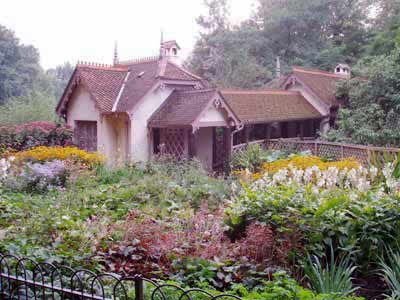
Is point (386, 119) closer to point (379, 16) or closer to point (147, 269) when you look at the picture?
point (147, 269)

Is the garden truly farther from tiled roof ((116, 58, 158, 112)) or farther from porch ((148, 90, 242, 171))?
tiled roof ((116, 58, 158, 112))

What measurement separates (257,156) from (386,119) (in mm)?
7002

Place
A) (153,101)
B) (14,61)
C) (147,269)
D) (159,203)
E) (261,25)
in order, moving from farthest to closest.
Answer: (261,25) → (14,61) → (153,101) → (159,203) → (147,269)

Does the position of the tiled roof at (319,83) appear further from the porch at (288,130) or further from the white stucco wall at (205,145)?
the white stucco wall at (205,145)

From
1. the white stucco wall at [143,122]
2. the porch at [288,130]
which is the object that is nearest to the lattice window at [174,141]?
the white stucco wall at [143,122]

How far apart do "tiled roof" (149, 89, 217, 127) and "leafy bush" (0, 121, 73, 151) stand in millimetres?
3615

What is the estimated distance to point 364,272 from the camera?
5.14m

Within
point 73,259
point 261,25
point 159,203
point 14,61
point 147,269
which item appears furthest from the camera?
point 261,25

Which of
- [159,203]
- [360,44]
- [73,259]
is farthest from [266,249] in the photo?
[360,44]

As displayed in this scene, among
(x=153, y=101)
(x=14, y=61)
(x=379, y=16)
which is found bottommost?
(x=153, y=101)

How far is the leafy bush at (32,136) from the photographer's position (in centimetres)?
1612

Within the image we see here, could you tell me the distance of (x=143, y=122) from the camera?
17.2m

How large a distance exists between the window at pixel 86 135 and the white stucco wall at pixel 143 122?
206cm

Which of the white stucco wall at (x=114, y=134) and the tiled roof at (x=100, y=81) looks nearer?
the tiled roof at (x=100, y=81)
